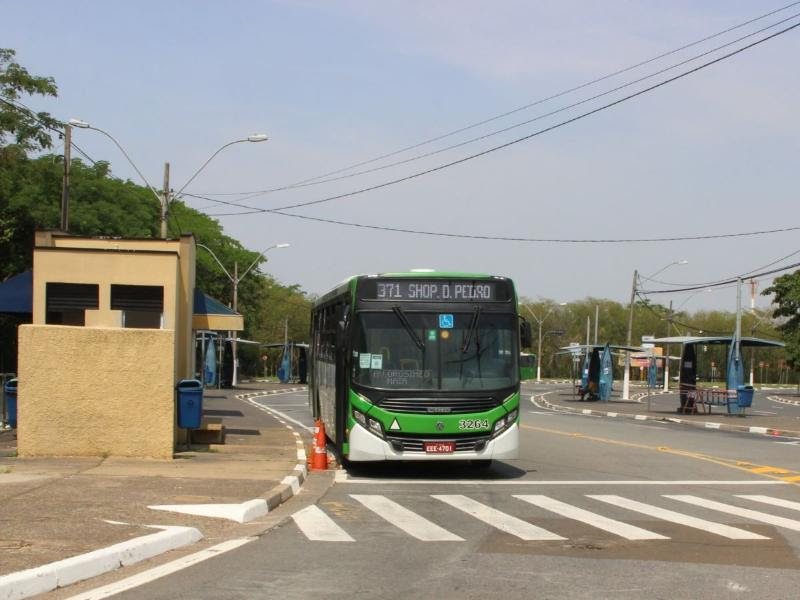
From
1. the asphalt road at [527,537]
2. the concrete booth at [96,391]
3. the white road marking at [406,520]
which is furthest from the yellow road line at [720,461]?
the concrete booth at [96,391]

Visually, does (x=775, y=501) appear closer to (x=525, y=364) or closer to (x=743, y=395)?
(x=525, y=364)

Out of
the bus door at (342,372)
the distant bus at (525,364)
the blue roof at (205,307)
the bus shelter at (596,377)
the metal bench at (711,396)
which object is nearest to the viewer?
the bus door at (342,372)

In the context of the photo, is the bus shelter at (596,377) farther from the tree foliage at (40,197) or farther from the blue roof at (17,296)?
the blue roof at (17,296)

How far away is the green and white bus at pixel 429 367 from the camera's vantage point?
15539 mm

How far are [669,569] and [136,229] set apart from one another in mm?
47794

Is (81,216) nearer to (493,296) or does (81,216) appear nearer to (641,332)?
(493,296)

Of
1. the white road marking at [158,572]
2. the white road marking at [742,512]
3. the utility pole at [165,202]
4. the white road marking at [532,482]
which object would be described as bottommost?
the white road marking at [532,482]

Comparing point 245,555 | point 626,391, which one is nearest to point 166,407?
point 245,555

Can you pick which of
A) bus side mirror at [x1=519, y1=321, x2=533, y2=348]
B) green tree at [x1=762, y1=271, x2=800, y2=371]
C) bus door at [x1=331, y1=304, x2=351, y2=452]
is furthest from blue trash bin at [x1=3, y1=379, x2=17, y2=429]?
green tree at [x1=762, y1=271, x2=800, y2=371]

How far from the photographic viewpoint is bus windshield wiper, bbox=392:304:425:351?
1597cm

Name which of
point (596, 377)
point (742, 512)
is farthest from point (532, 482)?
point (596, 377)

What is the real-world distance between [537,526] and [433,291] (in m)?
5.90

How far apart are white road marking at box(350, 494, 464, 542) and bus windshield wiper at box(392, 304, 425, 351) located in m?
2.96

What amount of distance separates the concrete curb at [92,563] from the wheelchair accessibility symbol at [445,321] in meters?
7.01
